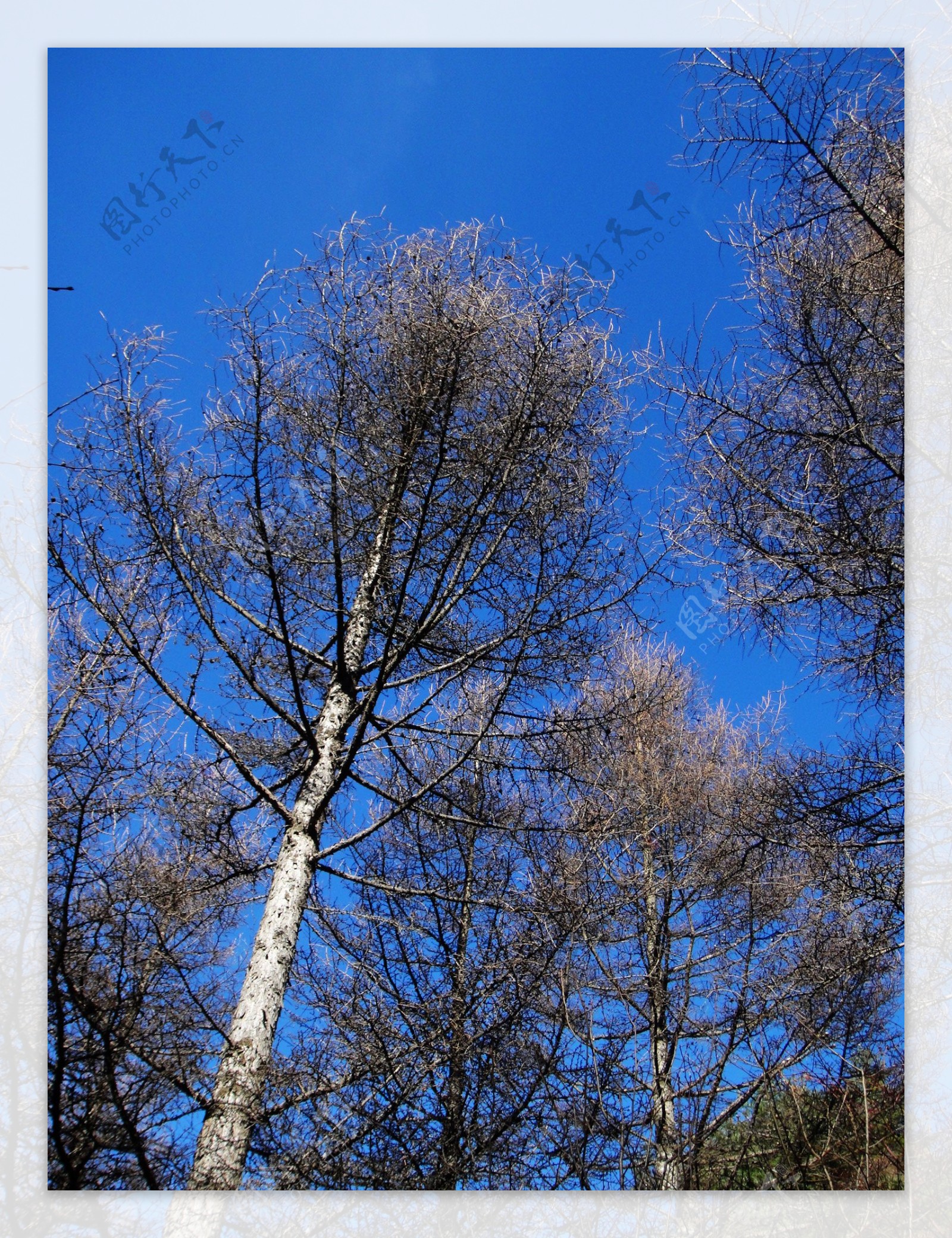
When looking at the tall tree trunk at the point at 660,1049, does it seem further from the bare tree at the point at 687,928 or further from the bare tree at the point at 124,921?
the bare tree at the point at 124,921

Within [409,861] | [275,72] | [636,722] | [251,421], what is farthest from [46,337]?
[636,722]

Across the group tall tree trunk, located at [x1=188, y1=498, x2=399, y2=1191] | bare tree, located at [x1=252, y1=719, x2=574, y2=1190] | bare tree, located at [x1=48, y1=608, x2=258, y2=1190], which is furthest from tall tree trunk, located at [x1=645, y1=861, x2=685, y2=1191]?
bare tree, located at [x1=48, y1=608, x2=258, y2=1190]

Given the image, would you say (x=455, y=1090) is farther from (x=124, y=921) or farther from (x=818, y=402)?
(x=818, y=402)

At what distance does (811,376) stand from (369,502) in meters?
1.49

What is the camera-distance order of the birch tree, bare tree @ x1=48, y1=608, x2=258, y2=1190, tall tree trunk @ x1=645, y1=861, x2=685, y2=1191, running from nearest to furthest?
bare tree @ x1=48, y1=608, x2=258, y2=1190, tall tree trunk @ x1=645, y1=861, x2=685, y2=1191, the birch tree

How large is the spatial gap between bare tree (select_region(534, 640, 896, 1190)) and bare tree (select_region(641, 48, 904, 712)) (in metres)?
0.52

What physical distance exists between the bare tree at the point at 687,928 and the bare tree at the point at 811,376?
52 centimetres

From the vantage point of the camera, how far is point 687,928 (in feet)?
9.74

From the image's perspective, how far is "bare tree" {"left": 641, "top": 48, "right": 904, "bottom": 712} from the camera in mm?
2805

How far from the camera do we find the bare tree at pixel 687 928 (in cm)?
224

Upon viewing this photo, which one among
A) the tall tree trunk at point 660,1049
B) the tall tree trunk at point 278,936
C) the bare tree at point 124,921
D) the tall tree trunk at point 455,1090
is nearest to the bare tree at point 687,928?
the tall tree trunk at point 660,1049

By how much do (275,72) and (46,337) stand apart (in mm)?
1080

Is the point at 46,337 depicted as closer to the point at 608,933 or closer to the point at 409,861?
the point at 409,861

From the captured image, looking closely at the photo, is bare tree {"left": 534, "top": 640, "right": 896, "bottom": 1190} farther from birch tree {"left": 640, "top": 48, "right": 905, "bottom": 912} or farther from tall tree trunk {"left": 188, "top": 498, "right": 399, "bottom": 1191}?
tall tree trunk {"left": 188, "top": 498, "right": 399, "bottom": 1191}
